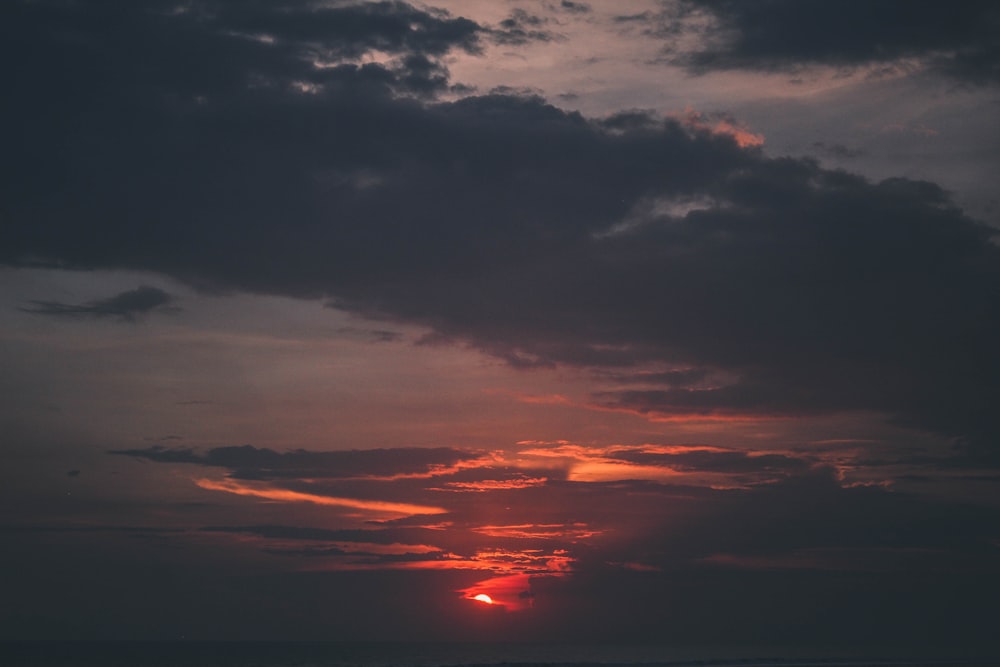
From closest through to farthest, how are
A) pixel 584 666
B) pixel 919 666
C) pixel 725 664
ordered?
pixel 584 666 → pixel 725 664 → pixel 919 666

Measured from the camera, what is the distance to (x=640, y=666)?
518ft

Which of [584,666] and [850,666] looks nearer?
[584,666]

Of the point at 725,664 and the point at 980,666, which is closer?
the point at 725,664

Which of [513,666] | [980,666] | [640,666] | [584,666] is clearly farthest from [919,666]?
[513,666]

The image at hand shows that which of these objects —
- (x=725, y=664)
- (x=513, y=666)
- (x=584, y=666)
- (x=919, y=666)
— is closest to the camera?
(x=513, y=666)

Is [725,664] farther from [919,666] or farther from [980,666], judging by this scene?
[980,666]

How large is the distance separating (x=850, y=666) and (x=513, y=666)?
69.0 metres

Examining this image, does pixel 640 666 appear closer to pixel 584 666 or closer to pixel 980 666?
pixel 584 666

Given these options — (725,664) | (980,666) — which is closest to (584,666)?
(725,664)

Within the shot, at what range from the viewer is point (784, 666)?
171 meters

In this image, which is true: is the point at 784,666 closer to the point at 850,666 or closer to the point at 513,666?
the point at 850,666

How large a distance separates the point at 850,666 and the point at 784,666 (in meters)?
12.4

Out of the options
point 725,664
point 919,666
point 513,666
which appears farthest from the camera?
point 919,666

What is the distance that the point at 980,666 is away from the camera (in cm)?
19800
